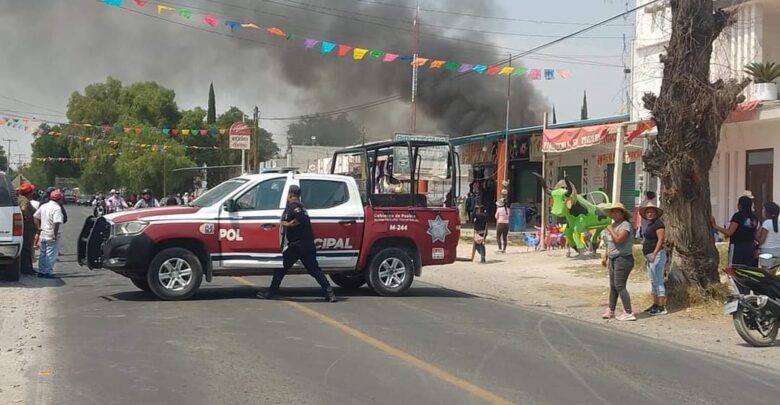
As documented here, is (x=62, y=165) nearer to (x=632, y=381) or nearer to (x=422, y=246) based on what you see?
(x=422, y=246)

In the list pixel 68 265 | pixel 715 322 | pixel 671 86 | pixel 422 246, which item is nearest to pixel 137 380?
pixel 422 246

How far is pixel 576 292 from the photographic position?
14422 mm

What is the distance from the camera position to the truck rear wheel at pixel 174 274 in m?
10.9

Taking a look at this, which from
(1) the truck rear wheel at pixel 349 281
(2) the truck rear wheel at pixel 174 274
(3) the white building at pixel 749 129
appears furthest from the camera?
(3) the white building at pixel 749 129

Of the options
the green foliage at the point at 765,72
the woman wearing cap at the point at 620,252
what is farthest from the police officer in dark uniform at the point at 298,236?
the green foliage at the point at 765,72

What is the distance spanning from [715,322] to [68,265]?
13.0 metres

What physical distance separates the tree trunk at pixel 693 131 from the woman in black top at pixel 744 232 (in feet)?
2.65

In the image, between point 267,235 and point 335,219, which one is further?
point 335,219

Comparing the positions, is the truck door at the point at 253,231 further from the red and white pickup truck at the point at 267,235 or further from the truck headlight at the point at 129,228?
the truck headlight at the point at 129,228

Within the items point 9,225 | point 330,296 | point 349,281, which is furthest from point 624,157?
point 9,225

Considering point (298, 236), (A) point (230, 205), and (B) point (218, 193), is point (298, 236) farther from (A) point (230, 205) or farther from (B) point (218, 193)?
(B) point (218, 193)

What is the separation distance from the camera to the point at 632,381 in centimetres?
698

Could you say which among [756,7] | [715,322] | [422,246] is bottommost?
[715,322]

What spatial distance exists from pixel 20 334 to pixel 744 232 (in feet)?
30.7
